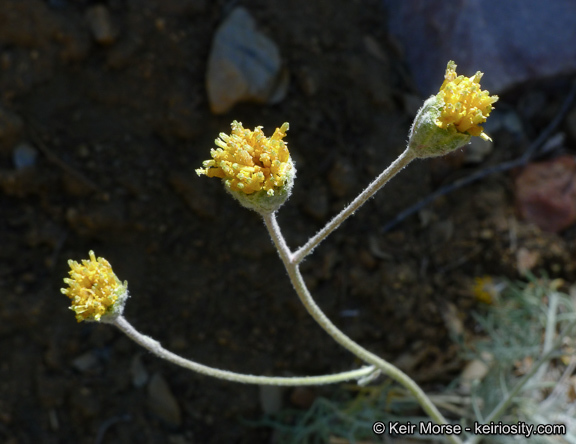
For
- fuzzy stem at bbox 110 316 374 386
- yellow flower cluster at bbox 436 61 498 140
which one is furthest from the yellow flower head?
yellow flower cluster at bbox 436 61 498 140

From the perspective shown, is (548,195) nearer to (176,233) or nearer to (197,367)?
(176,233)

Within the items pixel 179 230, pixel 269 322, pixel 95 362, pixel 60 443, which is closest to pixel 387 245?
pixel 269 322

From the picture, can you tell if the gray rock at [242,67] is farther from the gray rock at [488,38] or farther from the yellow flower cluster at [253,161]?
the yellow flower cluster at [253,161]

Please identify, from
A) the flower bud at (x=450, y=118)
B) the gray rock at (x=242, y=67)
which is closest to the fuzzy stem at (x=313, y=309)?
the flower bud at (x=450, y=118)

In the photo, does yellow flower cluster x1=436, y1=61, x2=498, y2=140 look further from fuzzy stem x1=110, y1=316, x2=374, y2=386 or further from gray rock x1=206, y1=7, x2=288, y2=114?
gray rock x1=206, y1=7, x2=288, y2=114

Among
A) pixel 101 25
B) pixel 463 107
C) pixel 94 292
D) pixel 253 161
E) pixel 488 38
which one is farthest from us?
pixel 488 38

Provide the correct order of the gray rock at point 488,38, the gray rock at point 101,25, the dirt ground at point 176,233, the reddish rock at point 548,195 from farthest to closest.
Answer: the gray rock at point 488,38 → the reddish rock at point 548,195 → the gray rock at point 101,25 → the dirt ground at point 176,233

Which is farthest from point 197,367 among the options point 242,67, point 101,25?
point 101,25

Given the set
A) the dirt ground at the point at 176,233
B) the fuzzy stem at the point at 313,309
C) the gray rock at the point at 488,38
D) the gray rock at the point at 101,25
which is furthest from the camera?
the gray rock at the point at 488,38
